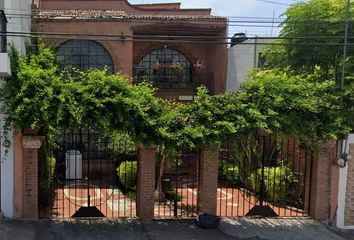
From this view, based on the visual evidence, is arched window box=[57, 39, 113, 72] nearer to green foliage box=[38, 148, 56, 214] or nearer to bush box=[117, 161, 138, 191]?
bush box=[117, 161, 138, 191]

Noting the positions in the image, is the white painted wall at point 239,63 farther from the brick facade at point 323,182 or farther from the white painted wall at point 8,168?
the white painted wall at point 8,168

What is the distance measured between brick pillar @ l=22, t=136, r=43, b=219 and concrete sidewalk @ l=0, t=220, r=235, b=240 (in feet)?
1.16

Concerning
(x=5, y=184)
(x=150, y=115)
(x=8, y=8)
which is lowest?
(x=5, y=184)

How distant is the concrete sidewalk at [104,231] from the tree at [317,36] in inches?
239

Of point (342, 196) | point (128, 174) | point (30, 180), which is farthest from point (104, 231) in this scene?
point (342, 196)

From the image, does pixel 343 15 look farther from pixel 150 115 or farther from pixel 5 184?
pixel 5 184

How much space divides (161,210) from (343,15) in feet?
26.2

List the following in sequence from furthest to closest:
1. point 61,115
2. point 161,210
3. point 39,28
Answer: point 39,28
point 161,210
point 61,115

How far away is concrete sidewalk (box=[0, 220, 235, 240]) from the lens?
33.3 feet

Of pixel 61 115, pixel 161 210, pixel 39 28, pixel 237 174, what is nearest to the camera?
pixel 61 115

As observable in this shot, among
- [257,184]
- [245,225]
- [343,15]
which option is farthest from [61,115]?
[343,15]

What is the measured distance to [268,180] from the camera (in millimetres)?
14055

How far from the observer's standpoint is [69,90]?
1034 centimetres

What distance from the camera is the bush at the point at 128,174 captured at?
49.5 feet
